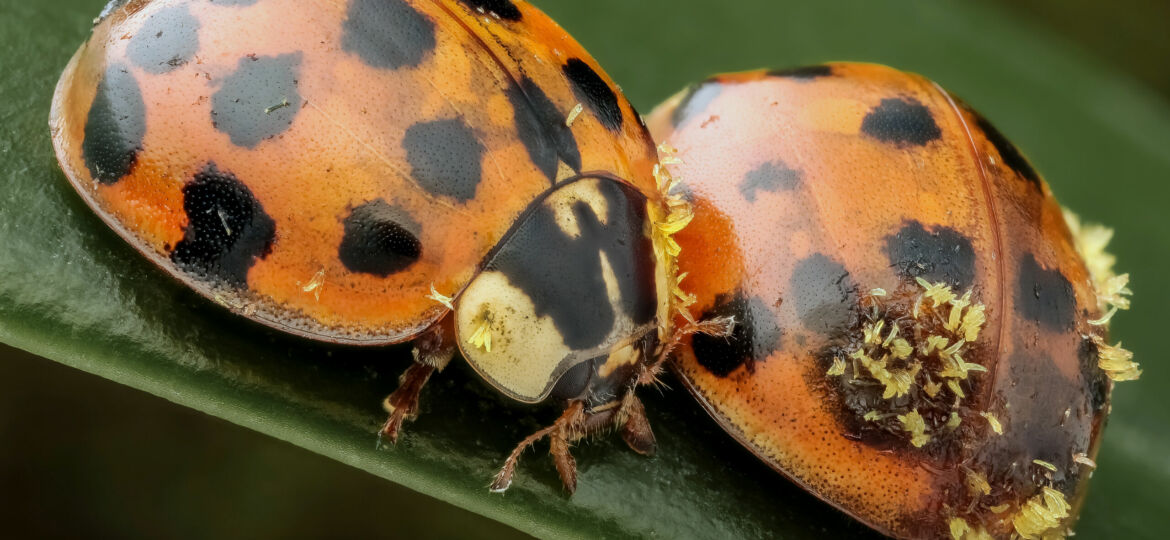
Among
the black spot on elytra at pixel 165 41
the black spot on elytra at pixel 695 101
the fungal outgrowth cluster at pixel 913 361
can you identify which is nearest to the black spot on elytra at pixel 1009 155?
the fungal outgrowth cluster at pixel 913 361

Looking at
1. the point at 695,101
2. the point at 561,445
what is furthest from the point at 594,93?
the point at 561,445

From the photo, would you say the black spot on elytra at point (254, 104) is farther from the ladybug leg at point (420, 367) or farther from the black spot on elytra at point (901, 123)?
the black spot on elytra at point (901, 123)

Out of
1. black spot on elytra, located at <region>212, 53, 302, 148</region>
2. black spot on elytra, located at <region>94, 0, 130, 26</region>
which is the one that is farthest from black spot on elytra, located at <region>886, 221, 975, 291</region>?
black spot on elytra, located at <region>94, 0, 130, 26</region>

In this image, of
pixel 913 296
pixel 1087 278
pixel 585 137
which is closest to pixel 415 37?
pixel 585 137

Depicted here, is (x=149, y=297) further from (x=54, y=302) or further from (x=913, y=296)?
(x=913, y=296)

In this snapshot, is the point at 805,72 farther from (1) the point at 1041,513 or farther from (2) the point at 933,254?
(1) the point at 1041,513
